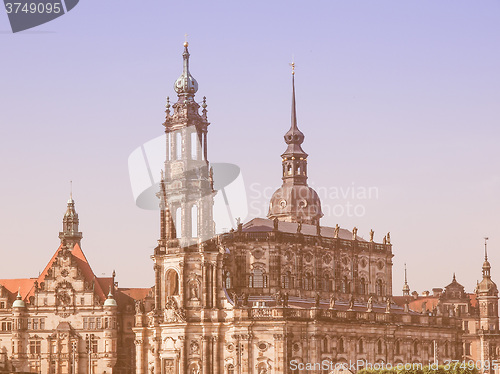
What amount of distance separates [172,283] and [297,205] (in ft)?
66.5

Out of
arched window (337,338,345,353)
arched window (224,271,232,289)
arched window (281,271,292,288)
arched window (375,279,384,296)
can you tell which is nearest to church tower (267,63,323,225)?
arched window (375,279,384,296)

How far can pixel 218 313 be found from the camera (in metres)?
122

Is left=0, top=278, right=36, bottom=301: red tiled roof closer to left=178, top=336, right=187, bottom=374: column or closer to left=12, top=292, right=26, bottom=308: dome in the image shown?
left=12, top=292, right=26, bottom=308: dome

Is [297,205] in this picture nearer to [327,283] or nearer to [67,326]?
[327,283]

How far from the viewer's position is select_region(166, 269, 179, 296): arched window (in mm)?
125875

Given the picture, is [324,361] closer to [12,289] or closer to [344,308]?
[344,308]

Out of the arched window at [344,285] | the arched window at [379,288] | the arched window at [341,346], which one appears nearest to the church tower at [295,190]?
the arched window at [344,285]

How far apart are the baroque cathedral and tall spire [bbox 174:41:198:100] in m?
0.15

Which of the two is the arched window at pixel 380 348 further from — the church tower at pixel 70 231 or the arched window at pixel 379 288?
the church tower at pixel 70 231

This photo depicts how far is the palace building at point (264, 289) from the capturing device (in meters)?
122

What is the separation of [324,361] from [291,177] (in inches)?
969

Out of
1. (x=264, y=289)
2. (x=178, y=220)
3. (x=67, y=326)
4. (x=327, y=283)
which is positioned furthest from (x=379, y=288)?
(x=67, y=326)

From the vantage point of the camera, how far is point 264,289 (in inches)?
5039

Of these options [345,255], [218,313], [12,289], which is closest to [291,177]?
[345,255]
